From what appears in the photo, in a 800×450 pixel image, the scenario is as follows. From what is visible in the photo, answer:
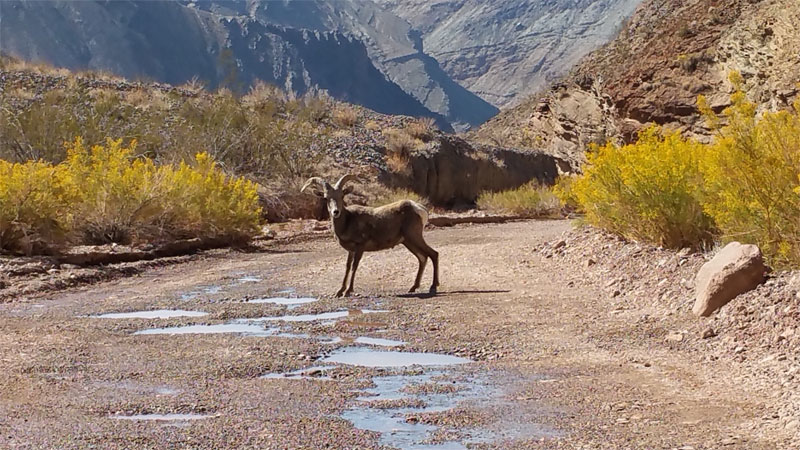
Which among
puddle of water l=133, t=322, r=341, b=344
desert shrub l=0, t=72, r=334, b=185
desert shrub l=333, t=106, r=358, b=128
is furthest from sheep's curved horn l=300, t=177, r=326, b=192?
desert shrub l=333, t=106, r=358, b=128

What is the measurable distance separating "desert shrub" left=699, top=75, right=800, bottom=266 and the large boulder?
0.33 meters

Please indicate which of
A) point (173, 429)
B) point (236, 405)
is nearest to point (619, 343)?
point (236, 405)

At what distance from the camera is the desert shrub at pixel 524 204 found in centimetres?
3441

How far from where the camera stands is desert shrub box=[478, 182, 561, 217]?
34.4 meters

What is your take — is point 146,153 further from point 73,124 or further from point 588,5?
point 588,5

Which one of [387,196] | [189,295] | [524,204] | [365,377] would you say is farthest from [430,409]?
[524,204]

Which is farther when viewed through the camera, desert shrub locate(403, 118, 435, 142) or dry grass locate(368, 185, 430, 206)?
desert shrub locate(403, 118, 435, 142)

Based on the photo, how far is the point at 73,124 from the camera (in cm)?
2686

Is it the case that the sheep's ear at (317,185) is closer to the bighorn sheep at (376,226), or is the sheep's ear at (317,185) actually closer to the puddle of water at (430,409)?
the bighorn sheep at (376,226)

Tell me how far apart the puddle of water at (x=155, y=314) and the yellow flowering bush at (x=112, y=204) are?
16.5 feet

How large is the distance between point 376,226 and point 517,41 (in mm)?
170449

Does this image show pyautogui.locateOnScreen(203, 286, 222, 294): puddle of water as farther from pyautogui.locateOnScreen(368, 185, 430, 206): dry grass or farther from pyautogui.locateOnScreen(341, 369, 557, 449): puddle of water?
pyautogui.locateOnScreen(368, 185, 430, 206): dry grass

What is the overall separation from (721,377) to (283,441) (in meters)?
3.69

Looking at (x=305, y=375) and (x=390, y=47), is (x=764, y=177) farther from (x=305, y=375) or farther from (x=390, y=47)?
(x=390, y=47)
